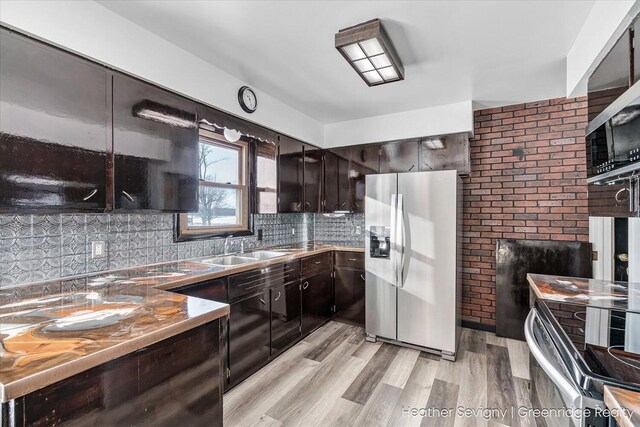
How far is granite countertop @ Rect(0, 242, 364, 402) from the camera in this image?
31.9 inches

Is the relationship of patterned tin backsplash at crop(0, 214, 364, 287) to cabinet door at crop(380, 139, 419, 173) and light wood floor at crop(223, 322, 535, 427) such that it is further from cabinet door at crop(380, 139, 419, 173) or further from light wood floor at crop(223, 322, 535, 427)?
cabinet door at crop(380, 139, 419, 173)

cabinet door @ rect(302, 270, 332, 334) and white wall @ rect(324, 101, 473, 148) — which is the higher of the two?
white wall @ rect(324, 101, 473, 148)

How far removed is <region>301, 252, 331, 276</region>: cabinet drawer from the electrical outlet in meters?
1.67

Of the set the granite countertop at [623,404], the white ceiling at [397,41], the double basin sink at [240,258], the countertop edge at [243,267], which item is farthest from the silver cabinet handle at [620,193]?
the double basin sink at [240,258]

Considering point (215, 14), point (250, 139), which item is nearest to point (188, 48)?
point (215, 14)

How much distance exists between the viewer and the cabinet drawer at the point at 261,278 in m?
2.20

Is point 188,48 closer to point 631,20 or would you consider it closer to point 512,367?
point 631,20

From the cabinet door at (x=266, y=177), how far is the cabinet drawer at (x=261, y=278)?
2.28ft

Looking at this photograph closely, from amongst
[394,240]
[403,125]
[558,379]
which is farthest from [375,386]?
[403,125]

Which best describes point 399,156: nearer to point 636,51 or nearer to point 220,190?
point 220,190

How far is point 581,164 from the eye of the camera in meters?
2.99

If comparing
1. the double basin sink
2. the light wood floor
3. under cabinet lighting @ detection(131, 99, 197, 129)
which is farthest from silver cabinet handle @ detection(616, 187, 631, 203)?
under cabinet lighting @ detection(131, 99, 197, 129)

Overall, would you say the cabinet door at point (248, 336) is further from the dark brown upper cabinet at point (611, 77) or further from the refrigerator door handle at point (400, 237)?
the dark brown upper cabinet at point (611, 77)

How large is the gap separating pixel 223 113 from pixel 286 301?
5.88 feet
